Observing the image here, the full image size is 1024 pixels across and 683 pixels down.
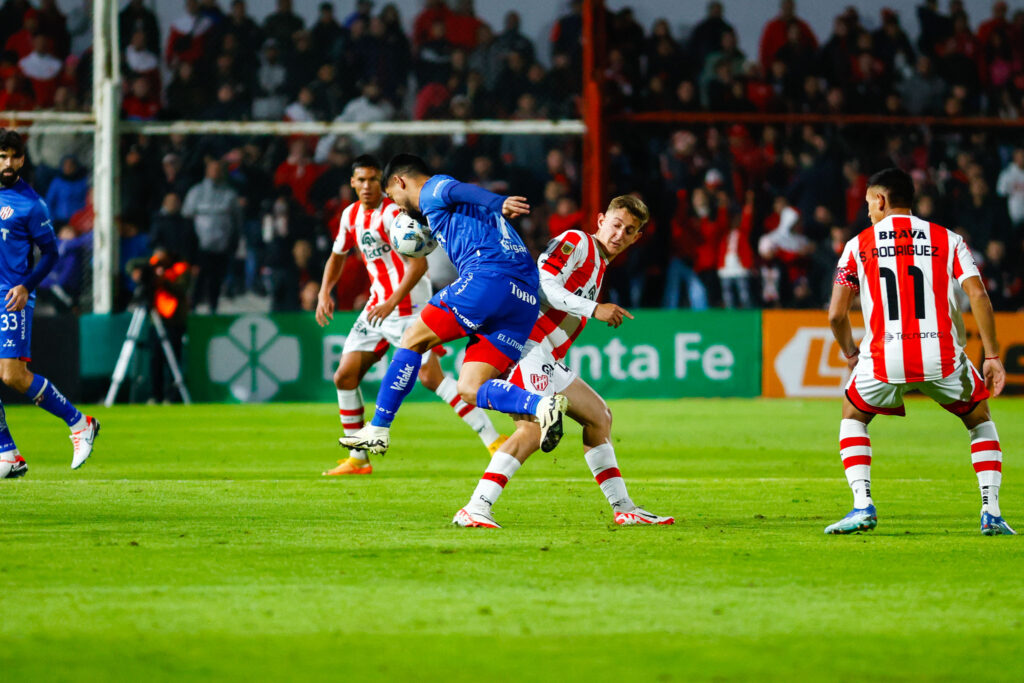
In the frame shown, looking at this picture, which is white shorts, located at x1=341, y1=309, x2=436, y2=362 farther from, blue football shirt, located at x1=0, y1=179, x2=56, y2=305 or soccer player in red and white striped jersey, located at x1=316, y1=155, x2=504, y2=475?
blue football shirt, located at x1=0, y1=179, x2=56, y2=305

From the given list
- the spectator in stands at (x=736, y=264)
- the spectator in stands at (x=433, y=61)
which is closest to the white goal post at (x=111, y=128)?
the spectator in stands at (x=433, y=61)

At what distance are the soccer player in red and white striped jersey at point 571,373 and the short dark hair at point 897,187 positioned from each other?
44.1 inches

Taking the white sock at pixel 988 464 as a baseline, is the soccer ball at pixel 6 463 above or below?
below

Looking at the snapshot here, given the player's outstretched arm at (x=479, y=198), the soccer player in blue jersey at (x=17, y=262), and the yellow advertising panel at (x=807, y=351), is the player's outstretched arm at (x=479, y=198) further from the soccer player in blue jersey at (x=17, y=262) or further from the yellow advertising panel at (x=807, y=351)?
the yellow advertising panel at (x=807, y=351)

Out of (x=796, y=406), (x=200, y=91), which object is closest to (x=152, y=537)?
(x=796, y=406)

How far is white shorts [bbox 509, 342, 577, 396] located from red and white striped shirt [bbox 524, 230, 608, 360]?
0.27 ft

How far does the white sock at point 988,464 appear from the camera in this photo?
6273 millimetres

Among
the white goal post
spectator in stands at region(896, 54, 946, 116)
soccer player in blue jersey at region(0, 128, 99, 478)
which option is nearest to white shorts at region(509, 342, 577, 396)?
soccer player in blue jersey at region(0, 128, 99, 478)

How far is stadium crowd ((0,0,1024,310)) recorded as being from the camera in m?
16.6

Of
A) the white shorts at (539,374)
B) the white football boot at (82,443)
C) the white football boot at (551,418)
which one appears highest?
the white shorts at (539,374)

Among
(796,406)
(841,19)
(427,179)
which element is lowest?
(796,406)

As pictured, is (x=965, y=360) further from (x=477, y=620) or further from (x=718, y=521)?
(x=477, y=620)

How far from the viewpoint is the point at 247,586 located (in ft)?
15.8

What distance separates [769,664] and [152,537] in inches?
125
